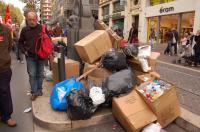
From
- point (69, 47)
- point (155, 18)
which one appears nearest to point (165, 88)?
point (69, 47)

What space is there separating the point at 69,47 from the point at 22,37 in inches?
81.6

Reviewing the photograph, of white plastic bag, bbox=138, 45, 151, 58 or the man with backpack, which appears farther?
white plastic bag, bbox=138, 45, 151, 58

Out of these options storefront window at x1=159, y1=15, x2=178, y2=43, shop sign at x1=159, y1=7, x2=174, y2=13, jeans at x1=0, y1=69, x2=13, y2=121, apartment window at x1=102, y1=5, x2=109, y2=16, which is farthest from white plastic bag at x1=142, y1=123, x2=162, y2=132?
Answer: apartment window at x1=102, y1=5, x2=109, y2=16

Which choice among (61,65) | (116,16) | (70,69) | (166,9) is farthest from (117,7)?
(61,65)

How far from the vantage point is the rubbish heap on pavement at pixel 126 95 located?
3.95 m

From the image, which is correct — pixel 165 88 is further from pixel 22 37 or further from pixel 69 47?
pixel 69 47

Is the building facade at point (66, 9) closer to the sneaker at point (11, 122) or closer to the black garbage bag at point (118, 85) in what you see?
the black garbage bag at point (118, 85)

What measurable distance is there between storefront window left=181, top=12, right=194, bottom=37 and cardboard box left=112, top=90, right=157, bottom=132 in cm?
1665

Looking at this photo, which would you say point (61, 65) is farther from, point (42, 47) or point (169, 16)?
point (169, 16)

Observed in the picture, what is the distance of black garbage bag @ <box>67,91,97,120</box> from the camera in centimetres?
405

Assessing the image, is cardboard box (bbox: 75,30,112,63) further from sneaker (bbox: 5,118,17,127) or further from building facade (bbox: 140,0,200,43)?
building facade (bbox: 140,0,200,43)

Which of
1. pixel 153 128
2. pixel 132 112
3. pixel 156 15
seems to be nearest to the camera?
pixel 153 128

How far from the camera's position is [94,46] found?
585cm

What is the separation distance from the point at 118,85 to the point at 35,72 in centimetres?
190
